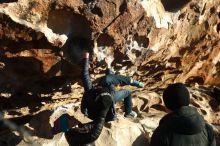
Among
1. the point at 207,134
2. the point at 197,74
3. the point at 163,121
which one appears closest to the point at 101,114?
the point at 163,121

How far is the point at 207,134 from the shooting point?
5.07 meters

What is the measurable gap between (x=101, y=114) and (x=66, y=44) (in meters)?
1.07

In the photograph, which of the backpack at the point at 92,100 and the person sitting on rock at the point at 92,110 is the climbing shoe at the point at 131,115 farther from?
the backpack at the point at 92,100

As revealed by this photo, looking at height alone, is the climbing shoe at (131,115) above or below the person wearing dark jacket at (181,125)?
below

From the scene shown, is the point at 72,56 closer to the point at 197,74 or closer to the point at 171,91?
the point at 171,91

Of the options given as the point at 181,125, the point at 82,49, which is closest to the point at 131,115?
the point at 82,49

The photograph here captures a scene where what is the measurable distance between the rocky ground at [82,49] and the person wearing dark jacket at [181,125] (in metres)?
1.28

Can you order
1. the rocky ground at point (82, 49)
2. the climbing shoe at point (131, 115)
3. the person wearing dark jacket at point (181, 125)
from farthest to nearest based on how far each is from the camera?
the climbing shoe at point (131, 115) < the rocky ground at point (82, 49) < the person wearing dark jacket at point (181, 125)

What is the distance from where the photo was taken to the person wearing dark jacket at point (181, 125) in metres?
4.87

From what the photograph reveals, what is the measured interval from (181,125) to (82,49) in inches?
74.0

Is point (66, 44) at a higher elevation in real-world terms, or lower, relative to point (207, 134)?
higher

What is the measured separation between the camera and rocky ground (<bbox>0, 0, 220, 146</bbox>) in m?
5.83

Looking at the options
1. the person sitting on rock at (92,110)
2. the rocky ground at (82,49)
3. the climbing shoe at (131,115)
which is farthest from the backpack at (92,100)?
the climbing shoe at (131,115)

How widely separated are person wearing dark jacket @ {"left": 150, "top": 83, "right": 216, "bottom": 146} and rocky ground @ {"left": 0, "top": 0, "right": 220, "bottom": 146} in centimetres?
128
